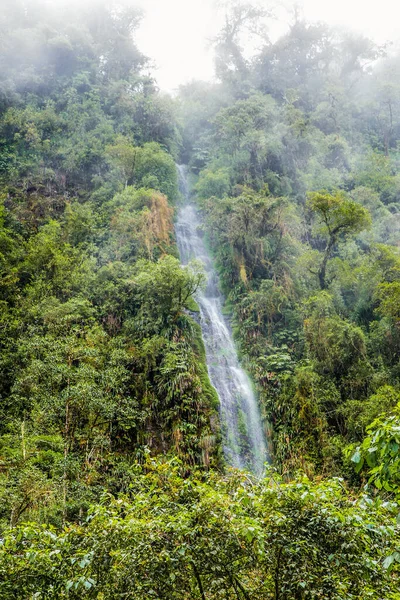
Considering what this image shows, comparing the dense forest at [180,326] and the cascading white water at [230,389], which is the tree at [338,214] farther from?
the cascading white water at [230,389]

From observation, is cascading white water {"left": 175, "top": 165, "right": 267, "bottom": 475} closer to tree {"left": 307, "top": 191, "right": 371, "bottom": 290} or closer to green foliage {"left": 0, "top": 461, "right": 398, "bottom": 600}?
tree {"left": 307, "top": 191, "right": 371, "bottom": 290}

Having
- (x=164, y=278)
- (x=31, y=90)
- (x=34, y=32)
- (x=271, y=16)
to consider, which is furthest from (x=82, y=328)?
(x=271, y=16)

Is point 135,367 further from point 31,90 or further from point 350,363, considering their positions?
point 31,90

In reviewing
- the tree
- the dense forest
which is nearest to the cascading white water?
the dense forest

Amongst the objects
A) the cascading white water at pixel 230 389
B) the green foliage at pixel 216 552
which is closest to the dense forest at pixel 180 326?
the green foliage at pixel 216 552

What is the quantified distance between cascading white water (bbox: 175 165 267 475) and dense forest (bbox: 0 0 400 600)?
20.2 inches

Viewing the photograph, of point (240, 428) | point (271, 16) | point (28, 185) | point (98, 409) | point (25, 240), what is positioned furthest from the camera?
point (271, 16)

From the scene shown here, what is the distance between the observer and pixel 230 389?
16.2m

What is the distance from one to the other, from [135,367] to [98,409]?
10.8 ft

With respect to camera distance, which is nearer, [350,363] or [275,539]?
[275,539]

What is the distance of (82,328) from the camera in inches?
591

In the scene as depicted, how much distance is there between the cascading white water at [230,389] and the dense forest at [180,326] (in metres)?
0.51

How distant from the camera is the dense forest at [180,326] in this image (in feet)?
13.9

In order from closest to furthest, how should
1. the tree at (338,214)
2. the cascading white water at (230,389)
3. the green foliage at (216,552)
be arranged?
the green foliage at (216,552) < the cascading white water at (230,389) < the tree at (338,214)
